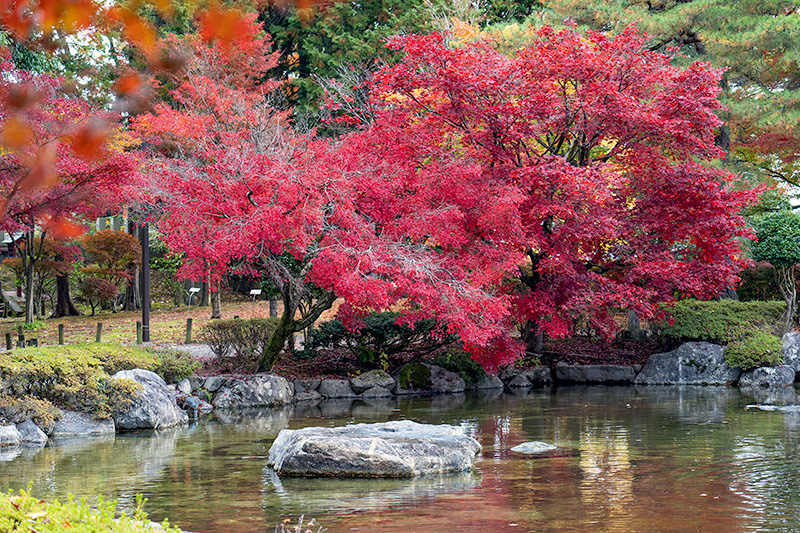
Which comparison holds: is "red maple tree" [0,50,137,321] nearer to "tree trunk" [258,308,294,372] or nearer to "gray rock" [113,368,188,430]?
"gray rock" [113,368,188,430]

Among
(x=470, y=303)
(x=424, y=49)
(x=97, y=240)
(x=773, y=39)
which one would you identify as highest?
(x=773, y=39)

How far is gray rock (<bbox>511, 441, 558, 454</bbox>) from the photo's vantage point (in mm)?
9070

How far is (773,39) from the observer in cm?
1675

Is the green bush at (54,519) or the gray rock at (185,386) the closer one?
the green bush at (54,519)

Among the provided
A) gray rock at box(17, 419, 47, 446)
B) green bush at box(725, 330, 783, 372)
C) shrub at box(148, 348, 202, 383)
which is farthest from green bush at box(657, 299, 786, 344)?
gray rock at box(17, 419, 47, 446)

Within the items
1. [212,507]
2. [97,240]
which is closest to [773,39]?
[212,507]

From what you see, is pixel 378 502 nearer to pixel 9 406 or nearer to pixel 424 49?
pixel 9 406

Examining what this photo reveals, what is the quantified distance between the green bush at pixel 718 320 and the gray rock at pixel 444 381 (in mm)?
4560

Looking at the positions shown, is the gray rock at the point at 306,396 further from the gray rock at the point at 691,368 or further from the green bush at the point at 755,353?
the green bush at the point at 755,353

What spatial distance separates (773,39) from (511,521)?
14.3m

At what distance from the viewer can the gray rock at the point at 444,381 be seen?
51.0 feet

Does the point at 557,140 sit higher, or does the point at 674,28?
the point at 674,28

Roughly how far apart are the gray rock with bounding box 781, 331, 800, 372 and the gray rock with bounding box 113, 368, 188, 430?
11694 mm

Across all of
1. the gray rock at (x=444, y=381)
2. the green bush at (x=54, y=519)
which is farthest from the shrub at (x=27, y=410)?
the gray rock at (x=444, y=381)
